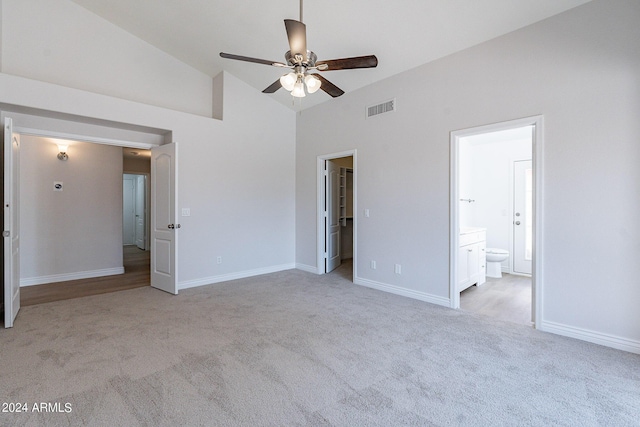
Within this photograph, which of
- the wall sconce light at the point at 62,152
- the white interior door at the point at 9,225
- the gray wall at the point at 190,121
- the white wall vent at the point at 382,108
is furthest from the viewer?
the wall sconce light at the point at 62,152

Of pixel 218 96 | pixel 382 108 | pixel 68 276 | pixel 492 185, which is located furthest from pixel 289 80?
pixel 68 276

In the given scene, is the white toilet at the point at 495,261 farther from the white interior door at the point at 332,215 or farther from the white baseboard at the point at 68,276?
the white baseboard at the point at 68,276

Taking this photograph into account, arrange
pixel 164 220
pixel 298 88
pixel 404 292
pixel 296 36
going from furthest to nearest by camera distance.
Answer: pixel 164 220 < pixel 404 292 < pixel 298 88 < pixel 296 36

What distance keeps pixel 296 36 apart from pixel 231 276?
3973mm

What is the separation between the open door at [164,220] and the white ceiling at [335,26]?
5.30 feet

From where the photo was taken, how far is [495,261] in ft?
17.4

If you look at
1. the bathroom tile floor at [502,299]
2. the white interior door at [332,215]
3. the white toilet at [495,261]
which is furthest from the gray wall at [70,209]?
the white toilet at [495,261]

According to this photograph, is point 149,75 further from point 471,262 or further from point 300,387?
point 471,262

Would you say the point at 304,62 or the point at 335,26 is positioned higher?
the point at 335,26

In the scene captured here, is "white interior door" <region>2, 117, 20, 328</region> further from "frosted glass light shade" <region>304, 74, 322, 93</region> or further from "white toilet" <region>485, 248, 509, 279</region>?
"white toilet" <region>485, 248, 509, 279</region>

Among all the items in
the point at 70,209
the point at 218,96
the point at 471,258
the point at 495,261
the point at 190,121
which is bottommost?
the point at 495,261

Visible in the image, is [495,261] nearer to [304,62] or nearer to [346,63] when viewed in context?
[346,63]

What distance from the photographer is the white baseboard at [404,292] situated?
3.79 metres

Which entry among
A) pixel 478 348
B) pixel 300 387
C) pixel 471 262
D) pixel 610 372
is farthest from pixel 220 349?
pixel 471 262
